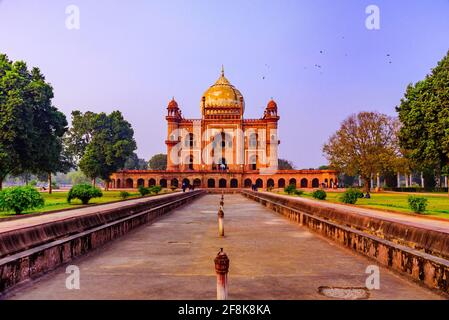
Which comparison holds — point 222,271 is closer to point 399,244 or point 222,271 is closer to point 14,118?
point 399,244

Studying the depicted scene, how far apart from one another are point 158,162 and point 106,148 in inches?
2115

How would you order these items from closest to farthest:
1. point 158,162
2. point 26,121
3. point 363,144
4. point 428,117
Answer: point 428,117 → point 26,121 → point 363,144 → point 158,162

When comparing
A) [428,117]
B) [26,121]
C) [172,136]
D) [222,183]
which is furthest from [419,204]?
[172,136]

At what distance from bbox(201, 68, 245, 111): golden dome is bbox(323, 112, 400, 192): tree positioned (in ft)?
125

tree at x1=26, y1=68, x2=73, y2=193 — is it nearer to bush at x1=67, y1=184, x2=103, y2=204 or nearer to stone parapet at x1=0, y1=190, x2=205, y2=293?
bush at x1=67, y1=184, x2=103, y2=204

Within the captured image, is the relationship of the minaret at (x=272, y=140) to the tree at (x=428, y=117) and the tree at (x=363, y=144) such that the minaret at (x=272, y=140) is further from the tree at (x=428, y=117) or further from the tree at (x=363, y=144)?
the tree at (x=428, y=117)

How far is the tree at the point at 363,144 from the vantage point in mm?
51469

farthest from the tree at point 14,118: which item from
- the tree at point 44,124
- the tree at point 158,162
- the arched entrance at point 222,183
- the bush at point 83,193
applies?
the tree at point 158,162

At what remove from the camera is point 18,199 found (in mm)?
17891

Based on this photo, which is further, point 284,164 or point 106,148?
point 284,164

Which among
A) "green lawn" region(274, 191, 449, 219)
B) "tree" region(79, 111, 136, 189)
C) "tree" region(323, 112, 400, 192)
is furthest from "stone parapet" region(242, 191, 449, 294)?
"tree" region(79, 111, 136, 189)

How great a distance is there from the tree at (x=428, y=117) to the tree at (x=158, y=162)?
82020 millimetres
